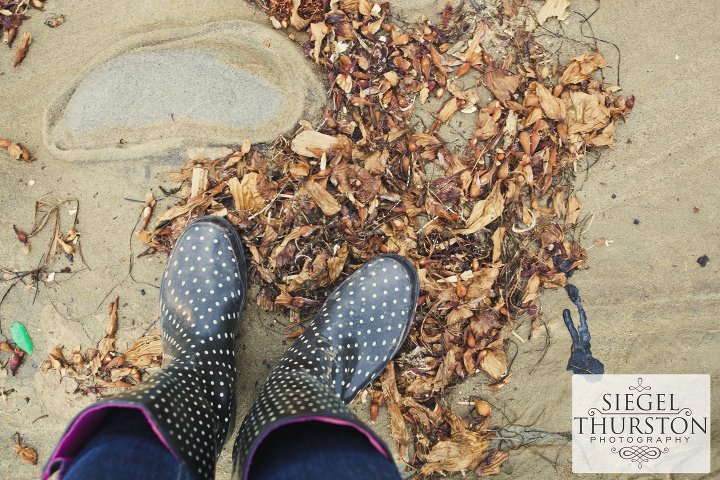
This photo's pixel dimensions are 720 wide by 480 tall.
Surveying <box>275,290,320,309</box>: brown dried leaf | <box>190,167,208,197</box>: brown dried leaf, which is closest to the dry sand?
<box>190,167,208,197</box>: brown dried leaf

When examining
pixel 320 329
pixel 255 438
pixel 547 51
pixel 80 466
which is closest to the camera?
pixel 80 466

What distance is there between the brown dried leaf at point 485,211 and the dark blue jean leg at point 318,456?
1022 millimetres

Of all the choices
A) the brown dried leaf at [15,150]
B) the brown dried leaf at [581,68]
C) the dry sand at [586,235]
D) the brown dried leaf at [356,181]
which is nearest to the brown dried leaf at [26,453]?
the dry sand at [586,235]

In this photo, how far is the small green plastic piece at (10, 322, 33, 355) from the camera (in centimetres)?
189

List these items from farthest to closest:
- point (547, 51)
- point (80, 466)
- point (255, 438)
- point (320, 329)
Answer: point (547, 51), point (320, 329), point (255, 438), point (80, 466)

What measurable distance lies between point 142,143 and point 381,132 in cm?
106

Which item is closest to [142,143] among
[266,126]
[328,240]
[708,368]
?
[266,126]

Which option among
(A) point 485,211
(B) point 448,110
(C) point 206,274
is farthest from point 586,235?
(C) point 206,274

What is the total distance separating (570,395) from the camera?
1.89 m

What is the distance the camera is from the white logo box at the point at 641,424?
1859mm

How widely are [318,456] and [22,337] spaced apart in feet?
5.18

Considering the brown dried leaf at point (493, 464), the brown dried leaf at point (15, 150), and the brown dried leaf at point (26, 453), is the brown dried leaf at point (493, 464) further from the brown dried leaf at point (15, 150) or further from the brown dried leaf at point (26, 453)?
the brown dried leaf at point (15, 150)

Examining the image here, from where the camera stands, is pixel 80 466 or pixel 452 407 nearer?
pixel 80 466

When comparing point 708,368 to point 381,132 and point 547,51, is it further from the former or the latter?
point 381,132
